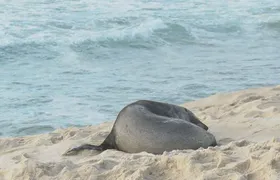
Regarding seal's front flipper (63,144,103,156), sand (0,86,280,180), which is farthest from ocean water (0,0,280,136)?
seal's front flipper (63,144,103,156)

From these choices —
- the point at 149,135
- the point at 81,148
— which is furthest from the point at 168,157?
the point at 81,148

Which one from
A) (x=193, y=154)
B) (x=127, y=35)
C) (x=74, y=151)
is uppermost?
(x=193, y=154)

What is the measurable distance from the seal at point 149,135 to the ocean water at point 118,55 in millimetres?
2391

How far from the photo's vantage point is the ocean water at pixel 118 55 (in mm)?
8766

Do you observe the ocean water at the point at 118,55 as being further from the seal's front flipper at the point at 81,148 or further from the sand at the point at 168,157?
the seal's front flipper at the point at 81,148

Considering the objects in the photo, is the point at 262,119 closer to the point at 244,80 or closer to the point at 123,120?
the point at 123,120

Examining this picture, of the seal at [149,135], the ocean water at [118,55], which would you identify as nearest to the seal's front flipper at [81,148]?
the seal at [149,135]

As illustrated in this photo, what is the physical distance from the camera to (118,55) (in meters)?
12.7

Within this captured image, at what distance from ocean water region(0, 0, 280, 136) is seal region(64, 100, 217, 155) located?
7.85 ft

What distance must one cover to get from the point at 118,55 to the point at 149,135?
7.64 metres

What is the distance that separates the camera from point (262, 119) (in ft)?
19.1

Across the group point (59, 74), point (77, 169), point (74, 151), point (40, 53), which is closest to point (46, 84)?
point (59, 74)

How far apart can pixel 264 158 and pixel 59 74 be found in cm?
710

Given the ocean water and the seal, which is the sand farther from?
the ocean water
